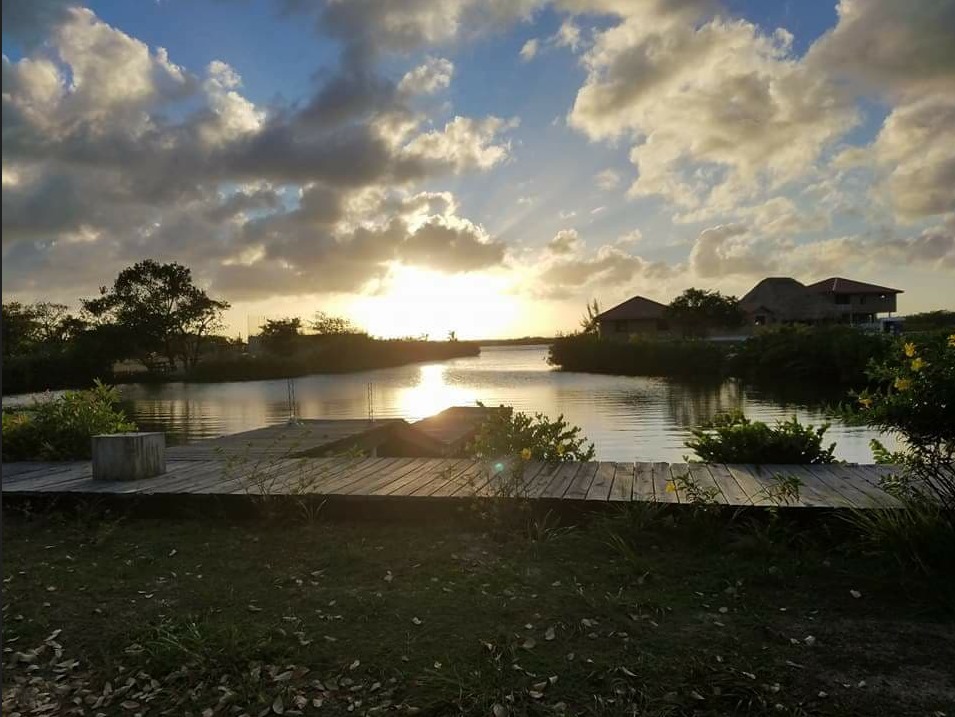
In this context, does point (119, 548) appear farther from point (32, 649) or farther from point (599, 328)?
point (599, 328)

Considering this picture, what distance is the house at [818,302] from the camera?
6084 cm

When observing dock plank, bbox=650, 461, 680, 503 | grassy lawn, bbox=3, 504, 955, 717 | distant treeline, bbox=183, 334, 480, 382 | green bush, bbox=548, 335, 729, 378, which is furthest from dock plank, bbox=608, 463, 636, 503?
distant treeline, bbox=183, 334, 480, 382

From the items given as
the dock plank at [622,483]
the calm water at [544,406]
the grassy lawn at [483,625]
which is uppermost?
the dock plank at [622,483]

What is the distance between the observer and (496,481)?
19.0 ft

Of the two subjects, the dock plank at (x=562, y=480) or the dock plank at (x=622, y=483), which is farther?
the dock plank at (x=562, y=480)

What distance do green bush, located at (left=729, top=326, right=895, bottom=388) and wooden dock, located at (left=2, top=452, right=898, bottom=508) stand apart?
3109 cm

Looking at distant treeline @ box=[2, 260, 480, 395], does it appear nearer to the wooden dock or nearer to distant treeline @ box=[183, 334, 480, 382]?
distant treeline @ box=[183, 334, 480, 382]

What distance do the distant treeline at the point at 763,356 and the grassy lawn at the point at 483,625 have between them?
96.5 feet

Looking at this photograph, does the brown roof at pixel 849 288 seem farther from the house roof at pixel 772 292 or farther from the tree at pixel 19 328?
the tree at pixel 19 328

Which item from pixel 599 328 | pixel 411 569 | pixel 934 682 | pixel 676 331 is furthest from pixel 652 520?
pixel 599 328

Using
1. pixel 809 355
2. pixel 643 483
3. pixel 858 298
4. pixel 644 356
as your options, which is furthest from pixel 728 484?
pixel 858 298

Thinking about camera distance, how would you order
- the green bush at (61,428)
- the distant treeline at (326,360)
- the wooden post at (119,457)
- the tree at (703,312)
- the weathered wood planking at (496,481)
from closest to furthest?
the weathered wood planking at (496,481)
the wooden post at (119,457)
the green bush at (61,428)
the distant treeline at (326,360)
the tree at (703,312)

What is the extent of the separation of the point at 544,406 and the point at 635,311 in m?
42.0

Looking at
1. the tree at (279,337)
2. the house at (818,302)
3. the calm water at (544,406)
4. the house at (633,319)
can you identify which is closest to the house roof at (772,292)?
the house at (818,302)
